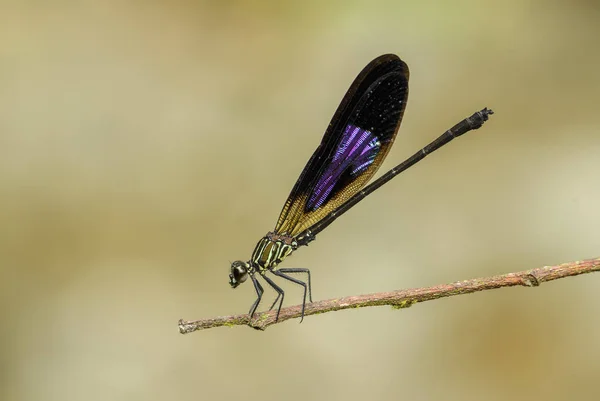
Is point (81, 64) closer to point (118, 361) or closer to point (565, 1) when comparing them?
point (118, 361)

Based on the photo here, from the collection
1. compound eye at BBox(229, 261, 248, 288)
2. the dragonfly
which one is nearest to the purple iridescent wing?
→ the dragonfly

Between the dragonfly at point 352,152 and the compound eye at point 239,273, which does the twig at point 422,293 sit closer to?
the compound eye at point 239,273

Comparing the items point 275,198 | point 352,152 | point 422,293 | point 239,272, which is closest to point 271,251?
point 239,272

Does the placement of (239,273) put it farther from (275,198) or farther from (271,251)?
(275,198)

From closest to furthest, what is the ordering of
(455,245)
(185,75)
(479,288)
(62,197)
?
(479,288) < (455,245) < (62,197) < (185,75)

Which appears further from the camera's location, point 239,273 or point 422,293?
point 239,273

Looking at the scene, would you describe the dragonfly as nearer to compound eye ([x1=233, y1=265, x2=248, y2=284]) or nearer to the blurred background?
compound eye ([x1=233, y1=265, x2=248, y2=284])

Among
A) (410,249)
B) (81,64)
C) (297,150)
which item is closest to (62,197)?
(81,64)

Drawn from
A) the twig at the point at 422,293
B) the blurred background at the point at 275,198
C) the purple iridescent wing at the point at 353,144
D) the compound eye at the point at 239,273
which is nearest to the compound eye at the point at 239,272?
the compound eye at the point at 239,273
